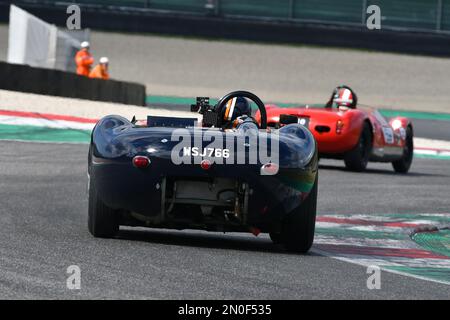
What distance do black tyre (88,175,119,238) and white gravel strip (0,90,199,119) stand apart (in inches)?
496

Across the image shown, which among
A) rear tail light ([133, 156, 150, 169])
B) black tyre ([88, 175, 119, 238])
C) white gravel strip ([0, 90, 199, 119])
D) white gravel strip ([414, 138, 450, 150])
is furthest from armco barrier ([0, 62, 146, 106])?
rear tail light ([133, 156, 150, 169])

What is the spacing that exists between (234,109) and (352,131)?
7.99m

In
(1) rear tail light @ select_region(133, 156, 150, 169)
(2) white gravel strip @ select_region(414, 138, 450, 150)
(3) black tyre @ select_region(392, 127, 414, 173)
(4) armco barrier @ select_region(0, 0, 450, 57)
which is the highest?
(4) armco barrier @ select_region(0, 0, 450, 57)

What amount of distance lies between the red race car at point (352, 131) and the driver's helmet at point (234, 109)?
6.99 m

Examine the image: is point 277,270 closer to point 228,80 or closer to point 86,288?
point 86,288

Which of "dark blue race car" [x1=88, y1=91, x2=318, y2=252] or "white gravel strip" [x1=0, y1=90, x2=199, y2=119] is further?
"white gravel strip" [x1=0, y1=90, x2=199, y2=119]

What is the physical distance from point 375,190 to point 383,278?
8077 mm

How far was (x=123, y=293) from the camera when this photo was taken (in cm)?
614

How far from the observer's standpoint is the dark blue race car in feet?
27.3

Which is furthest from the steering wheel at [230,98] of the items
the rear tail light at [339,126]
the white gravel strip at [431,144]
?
the white gravel strip at [431,144]

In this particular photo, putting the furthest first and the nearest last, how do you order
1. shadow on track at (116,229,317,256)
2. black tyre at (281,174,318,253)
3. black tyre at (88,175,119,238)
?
shadow on track at (116,229,317,256)
black tyre at (281,174,318,253)
black tyre at (88,175,119,238)

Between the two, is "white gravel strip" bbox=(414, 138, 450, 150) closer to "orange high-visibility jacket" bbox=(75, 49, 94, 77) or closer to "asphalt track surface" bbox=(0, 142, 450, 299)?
"orange high-visibility jacket" bbox=(75, 49, 94, 77)

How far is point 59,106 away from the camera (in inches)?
866
